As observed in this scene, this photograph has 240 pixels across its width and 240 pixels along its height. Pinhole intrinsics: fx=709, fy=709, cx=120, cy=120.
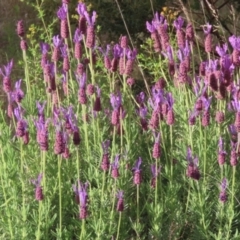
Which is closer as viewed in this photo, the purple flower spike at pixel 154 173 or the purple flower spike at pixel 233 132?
the purple flower spike at pixel 154 173

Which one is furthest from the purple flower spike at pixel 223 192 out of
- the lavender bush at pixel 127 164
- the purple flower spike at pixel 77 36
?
the purple flower spike at pixel 77 36

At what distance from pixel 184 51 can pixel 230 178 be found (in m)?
0.41

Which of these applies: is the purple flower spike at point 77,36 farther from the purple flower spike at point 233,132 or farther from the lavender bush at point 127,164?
the purple flower spike at point 233,132

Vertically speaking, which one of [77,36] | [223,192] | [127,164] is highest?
[77,36]

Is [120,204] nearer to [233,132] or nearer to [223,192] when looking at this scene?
[223,192]

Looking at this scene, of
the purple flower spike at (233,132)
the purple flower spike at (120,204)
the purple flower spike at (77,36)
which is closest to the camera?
the purple flower spike at (120,204)

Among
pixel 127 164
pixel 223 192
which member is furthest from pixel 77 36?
pixel 223 192

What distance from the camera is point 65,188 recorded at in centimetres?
215

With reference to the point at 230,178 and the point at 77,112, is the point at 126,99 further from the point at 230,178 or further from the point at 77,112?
the point at 230,178

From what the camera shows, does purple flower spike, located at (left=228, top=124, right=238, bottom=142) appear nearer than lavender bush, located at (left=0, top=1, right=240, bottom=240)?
No

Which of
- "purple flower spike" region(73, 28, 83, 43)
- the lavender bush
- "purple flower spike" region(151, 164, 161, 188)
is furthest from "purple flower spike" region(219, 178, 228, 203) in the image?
"purple flower spike" region(73, 28, 83, 43)

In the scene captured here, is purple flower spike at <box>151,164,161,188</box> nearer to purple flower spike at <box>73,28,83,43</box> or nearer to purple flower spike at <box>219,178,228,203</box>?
purple flower spike at <box>219,178,228,203</box>

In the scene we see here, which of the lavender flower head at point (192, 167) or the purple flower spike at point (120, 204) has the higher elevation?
the lavender flower head at point (192, 167)

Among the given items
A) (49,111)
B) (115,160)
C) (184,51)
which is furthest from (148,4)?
(115,160)
